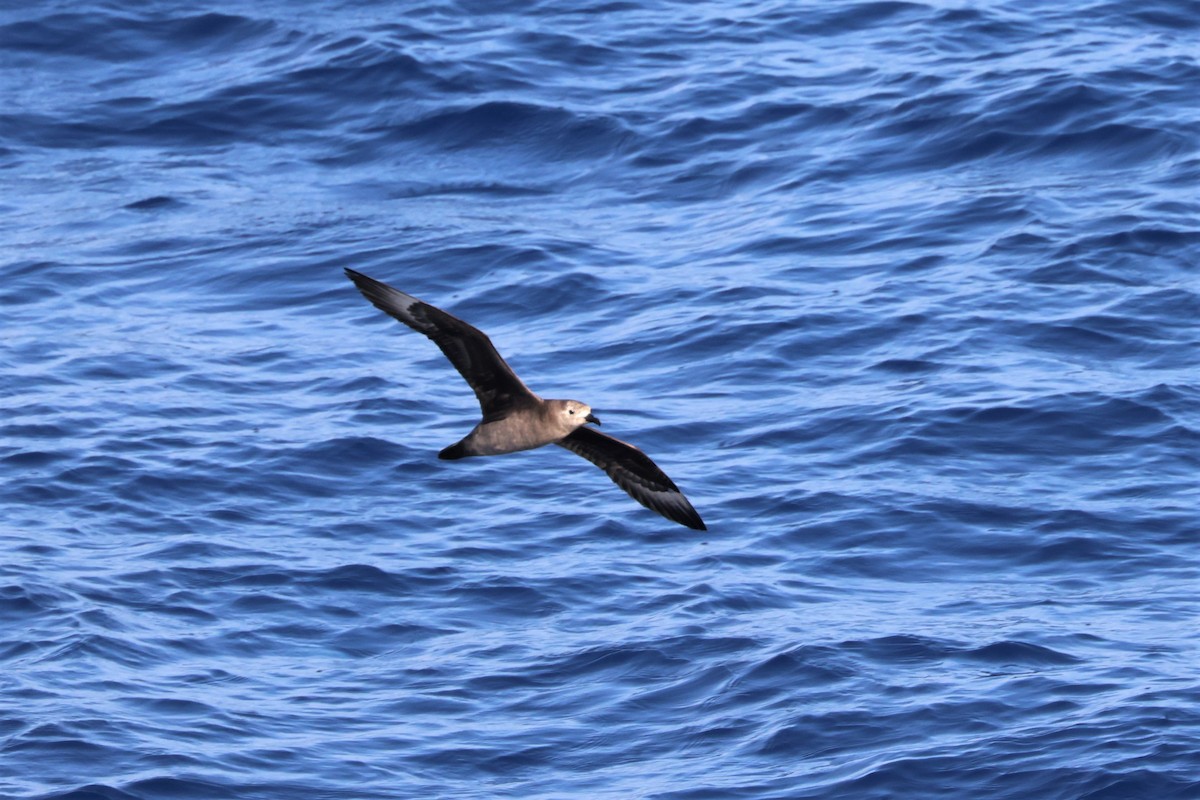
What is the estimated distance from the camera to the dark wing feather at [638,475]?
1149 centimetres

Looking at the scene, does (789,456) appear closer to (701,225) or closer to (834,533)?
(834,533)

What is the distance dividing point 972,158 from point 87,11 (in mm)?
10352

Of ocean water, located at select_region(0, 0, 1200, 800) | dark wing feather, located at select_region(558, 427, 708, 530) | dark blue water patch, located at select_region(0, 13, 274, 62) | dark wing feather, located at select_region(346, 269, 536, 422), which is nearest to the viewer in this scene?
dark wing feather, located at select_region(346, 269, 536, 422)

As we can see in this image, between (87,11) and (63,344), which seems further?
(87,11)

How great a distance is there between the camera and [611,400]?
15695 mm

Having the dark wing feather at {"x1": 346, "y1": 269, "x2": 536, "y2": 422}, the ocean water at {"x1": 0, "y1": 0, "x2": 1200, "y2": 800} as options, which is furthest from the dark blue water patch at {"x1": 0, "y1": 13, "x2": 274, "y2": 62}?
the dark wing feather at {"x1": 346, "y1": 269, "x2": 536, "y2": 422}

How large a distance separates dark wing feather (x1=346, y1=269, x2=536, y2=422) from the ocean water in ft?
10.5

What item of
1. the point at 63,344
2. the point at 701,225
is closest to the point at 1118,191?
the point at 701,225

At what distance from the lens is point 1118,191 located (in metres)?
18.3

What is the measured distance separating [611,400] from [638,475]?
3900mm

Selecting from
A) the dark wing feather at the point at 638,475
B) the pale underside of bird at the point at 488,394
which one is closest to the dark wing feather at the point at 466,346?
the pale underside of bird at the point at 488,394

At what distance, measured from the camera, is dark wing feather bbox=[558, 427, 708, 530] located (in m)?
11.5

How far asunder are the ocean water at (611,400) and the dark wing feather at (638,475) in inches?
70.3

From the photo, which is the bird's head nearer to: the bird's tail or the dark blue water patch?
the bird's tail
